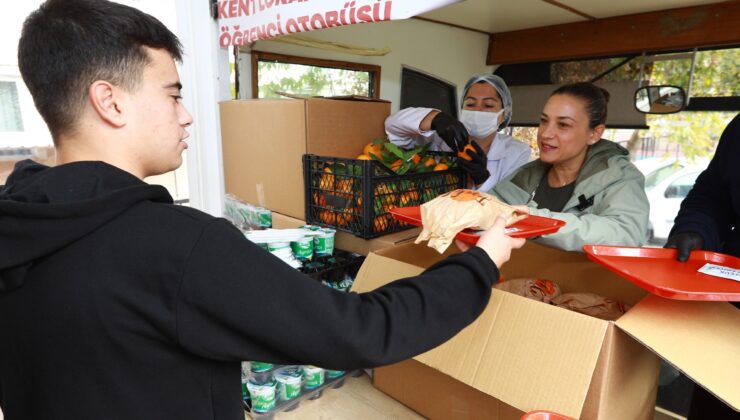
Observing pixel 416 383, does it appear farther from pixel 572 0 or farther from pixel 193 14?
pixel 572 0

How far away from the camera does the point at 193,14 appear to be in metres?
1.86

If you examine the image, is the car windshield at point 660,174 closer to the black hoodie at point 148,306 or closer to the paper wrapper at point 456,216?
the paper wrapper at point 456,216

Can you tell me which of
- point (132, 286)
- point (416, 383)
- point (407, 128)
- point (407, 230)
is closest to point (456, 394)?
point (416, 383)

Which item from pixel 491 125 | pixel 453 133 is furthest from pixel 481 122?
pixel 453 133

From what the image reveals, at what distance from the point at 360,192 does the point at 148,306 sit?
0.87m

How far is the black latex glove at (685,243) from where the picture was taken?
0.90 metres

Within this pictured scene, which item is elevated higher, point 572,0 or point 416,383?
point 572,0

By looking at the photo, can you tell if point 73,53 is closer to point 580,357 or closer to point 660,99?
point 580,357

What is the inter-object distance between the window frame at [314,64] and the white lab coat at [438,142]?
2.62ft

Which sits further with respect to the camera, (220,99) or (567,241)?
(220,99)

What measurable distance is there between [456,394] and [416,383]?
0.36 feet

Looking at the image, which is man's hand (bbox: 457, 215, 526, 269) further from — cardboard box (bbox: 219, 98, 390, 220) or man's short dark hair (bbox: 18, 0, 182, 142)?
cardboard box (bbox: 219, 98, 390, 220)

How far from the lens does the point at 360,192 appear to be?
133 cm

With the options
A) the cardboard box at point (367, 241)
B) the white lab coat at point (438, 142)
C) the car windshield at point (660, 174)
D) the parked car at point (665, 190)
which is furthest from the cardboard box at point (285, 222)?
the car windshield at point (660, 174)
